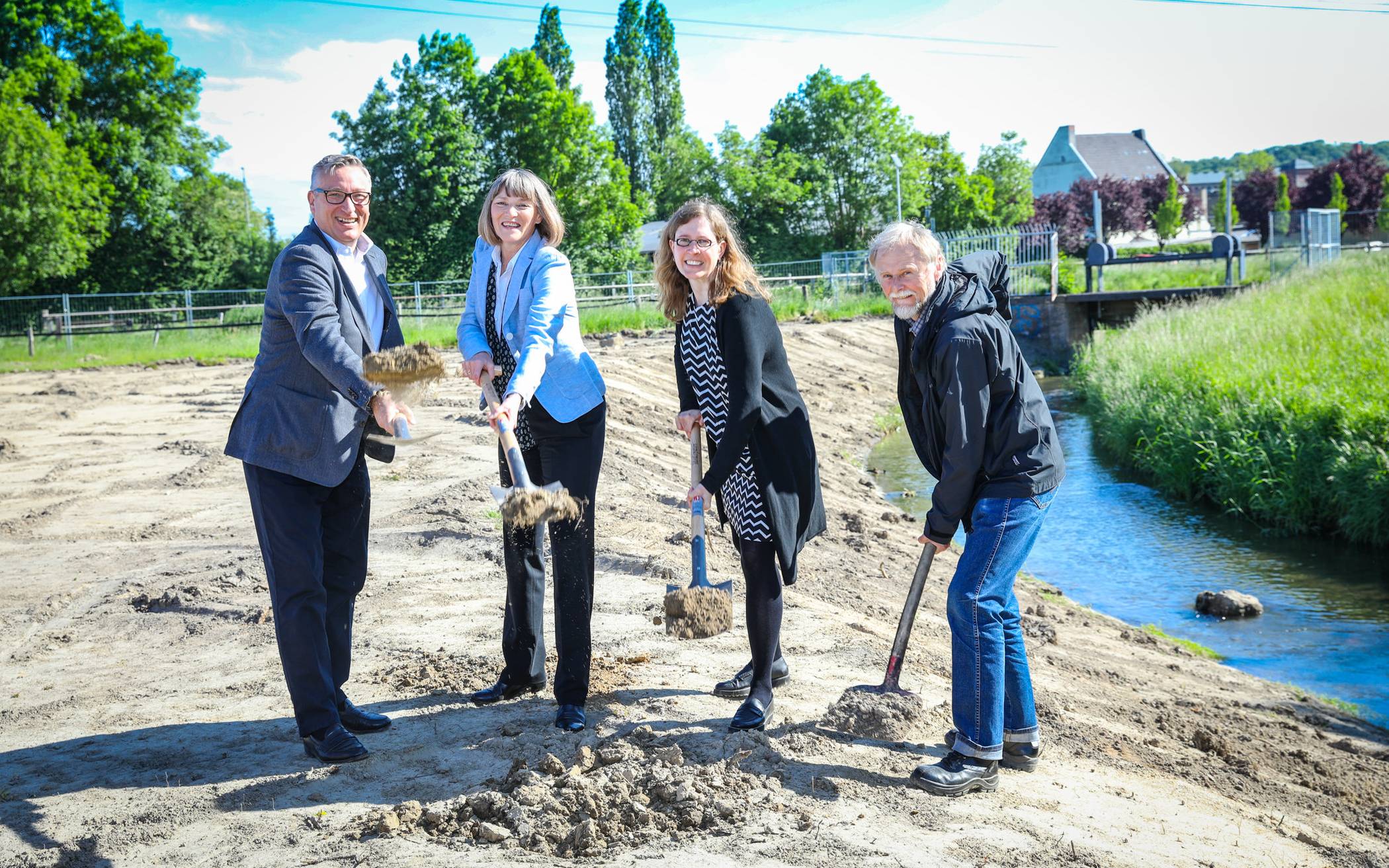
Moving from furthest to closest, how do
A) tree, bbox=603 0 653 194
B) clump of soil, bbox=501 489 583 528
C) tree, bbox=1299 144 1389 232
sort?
1. tree, bbox=1299 144 1389 232
2. tree, bbox=603 0 653 194
3. clump of soil, bbox=501 489 583 528

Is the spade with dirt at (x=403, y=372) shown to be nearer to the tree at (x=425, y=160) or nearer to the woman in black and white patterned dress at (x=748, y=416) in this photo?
the woman in black and white patterned dress at (x=748, y=416)

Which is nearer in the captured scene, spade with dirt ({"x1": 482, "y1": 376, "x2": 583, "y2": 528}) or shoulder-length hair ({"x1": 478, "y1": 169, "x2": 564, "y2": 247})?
spade with dirt ({"x1": 482, "y1": 376, "x2": 583, "y2": 528})

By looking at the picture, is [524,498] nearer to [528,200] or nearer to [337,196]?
[528,200]

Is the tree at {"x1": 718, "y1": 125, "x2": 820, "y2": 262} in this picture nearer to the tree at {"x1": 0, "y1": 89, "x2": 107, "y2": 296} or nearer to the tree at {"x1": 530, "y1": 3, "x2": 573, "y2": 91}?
the tree at {"x1": 530, "y1": 3, "x2": 573, "y2": 91}

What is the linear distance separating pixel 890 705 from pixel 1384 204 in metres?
64.6

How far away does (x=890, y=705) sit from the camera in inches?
156

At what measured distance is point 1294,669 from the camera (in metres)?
6.99

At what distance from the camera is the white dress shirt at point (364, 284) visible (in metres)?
3.81

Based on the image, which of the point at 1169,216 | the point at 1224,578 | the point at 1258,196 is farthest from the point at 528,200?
the point at 1258,196

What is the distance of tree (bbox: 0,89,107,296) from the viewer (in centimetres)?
2811

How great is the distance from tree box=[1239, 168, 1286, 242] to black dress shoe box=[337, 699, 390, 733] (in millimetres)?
71060

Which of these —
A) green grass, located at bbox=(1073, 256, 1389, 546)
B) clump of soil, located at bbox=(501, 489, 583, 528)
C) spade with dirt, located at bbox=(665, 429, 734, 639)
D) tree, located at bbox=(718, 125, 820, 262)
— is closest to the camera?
clump of soil, located at bbox=(501, 489, 583, 528)

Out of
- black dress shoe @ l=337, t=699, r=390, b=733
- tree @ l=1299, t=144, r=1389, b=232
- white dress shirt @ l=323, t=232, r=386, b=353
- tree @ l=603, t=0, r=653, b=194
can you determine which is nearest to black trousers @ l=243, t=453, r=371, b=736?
black dress shoe @ l=337, t=699, r=390, b=733

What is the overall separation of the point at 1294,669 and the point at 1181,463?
5765 mm
